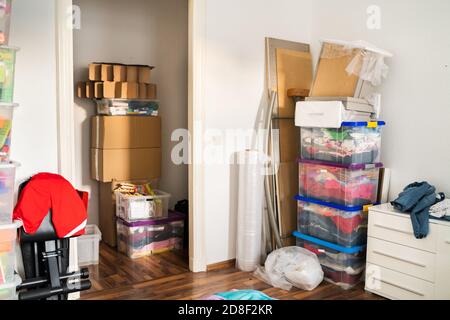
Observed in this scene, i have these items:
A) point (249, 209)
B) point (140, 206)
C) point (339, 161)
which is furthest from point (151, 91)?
point (339, 161)

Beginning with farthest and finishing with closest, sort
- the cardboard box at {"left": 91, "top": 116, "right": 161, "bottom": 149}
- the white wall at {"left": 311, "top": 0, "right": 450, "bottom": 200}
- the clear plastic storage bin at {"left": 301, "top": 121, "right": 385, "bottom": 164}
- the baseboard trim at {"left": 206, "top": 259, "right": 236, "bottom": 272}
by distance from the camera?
the cardboard box at {"left": 91, "top": 116, "right": 161, "bottom": 149}, the baseboard trim at {"left": 206, "top": 259, "right": 236, "bottom": 272}, the clear plastic storage bin at {"left": 301, "top": 121, "right": 385, "bottom": 164}, the white wall at {"left": 311, "top": 0, "right": 450, "bottom": 200}

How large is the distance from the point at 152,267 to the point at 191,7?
2126 mm

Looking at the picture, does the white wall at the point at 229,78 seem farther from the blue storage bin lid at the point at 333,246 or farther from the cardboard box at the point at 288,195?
the blue storage bin lid at the point at 333,246

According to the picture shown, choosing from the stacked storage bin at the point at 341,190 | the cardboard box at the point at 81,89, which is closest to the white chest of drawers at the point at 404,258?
the stacked storage bin at the point at 341,190

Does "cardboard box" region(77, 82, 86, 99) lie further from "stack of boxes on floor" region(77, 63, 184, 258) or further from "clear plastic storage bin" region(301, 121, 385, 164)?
"clear plastic storage bin" region(301, 121, 385, 164)

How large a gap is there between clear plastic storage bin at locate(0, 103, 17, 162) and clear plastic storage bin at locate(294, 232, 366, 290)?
7.44 feet

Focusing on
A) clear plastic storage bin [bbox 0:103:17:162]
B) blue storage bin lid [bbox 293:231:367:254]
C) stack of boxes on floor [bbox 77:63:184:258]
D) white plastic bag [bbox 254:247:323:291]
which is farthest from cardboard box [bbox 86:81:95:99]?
blue storage bin lid [bbox 293:231:367:254]

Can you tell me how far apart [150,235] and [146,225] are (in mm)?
108

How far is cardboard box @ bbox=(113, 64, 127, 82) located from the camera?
394 centimetres

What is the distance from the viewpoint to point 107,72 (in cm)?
392

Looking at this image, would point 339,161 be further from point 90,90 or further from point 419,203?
point 90,90

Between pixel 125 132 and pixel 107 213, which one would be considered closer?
pixel 125 132

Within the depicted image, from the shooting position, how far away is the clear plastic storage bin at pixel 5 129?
2.18 metres
